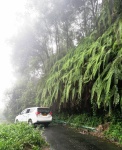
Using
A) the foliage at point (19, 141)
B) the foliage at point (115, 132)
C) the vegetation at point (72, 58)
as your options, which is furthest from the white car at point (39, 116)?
the foliage at point (19, 141)

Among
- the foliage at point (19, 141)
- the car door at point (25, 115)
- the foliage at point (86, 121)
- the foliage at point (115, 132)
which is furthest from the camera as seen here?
the car door at point (25, 115)

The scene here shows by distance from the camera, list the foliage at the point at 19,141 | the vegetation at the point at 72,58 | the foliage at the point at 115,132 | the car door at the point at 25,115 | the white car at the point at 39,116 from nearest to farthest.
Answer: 1. the foliage at the point at 19,141
2. the foliage at the point at 115,132
3. the vegetation at the point at 72,58
4. the white car at the point at 39,116
5. the car door at the point at 25,115

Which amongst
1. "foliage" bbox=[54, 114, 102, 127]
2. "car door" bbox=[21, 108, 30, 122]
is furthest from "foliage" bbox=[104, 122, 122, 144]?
"car door" bbox=[21, 108, 30, 122]

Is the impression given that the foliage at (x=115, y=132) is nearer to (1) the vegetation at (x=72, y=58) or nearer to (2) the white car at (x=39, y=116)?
(1) the vegetation at (x=72, y=58)

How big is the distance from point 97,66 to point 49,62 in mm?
12624

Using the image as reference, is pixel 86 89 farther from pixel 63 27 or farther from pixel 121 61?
pixel 63 27

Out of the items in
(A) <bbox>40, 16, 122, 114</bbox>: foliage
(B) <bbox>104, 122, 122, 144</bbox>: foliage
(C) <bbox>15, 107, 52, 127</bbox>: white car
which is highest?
(A) <bbox>40, 16, 122, 114</bbox>: foliage

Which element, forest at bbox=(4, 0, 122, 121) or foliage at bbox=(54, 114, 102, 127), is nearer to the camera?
forest at bbox=(4, 0, 122, 121)

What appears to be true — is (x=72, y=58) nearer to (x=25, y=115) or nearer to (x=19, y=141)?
(x=25, y=115)

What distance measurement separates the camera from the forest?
28.1 feet

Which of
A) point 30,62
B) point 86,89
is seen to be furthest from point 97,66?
point 30,62

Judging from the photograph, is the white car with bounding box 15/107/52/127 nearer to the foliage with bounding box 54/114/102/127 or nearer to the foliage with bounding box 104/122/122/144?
the foliage with bounding box 54/114/102/127

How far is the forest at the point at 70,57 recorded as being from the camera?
857 centimetres

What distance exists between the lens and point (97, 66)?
861 centimetres
